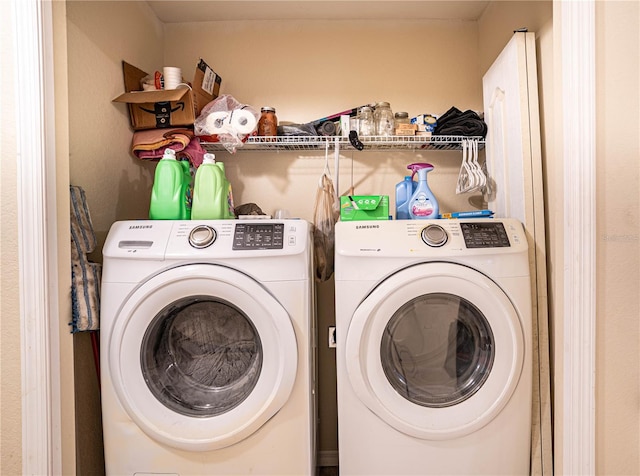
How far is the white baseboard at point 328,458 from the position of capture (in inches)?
80.4

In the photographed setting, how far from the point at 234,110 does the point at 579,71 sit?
1342 millimetres

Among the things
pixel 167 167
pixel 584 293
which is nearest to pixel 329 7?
pixel 167 167

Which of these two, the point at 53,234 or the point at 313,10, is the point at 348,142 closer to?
the point at 313,10

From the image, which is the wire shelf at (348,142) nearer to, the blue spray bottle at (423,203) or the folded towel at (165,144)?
the folded towel at (165,144)

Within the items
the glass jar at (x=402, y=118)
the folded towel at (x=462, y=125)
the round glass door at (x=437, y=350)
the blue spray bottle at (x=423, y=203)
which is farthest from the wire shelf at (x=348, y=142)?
the round glass door at (x=437, y=350)

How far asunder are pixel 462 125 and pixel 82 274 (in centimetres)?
165

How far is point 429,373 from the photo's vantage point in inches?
57.5

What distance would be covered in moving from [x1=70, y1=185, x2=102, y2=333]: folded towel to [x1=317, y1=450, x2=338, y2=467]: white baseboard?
129cm

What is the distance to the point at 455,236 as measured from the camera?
4.66 feet

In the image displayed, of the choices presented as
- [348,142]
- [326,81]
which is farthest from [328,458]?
[326,81]

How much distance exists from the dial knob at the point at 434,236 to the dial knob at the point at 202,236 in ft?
2.39

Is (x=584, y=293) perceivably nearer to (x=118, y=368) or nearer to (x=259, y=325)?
(x=259, y=325)

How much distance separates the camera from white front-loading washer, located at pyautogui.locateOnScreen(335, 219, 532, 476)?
4.48 feet

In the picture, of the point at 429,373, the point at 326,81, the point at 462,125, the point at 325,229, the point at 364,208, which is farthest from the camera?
the point at 326,81
